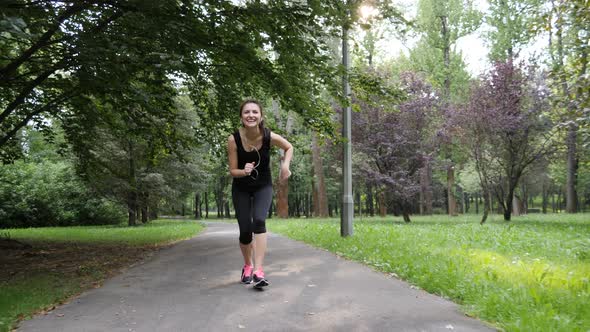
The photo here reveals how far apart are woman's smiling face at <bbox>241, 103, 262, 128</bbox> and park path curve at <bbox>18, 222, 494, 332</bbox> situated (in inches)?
74.6

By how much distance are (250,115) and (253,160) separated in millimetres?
529

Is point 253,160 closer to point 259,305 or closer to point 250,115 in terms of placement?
point 250,115

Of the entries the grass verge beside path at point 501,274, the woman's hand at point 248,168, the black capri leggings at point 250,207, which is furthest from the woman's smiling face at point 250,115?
the grass verge beside path at point 501,274

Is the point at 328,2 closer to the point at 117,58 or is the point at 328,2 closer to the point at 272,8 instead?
the point at 272,8

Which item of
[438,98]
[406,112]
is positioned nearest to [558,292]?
[406,112]

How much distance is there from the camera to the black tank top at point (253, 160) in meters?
4.79

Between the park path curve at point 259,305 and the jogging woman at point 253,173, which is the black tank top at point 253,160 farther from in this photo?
the park path curve at point 259,305

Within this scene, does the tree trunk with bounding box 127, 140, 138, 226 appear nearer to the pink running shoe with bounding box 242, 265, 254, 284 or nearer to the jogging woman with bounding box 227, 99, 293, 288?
the pink running shoe with bounding box 242, 265, 254, 284

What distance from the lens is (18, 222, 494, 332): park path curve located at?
134 inches

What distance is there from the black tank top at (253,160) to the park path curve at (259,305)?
1.20 meters

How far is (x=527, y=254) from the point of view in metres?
6.68

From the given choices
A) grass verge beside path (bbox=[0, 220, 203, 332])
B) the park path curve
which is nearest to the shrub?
grass verge beside path (bbox=[0, 220, 203, 332])

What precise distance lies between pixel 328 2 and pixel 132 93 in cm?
362

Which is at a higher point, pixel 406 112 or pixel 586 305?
pixel 406 112
